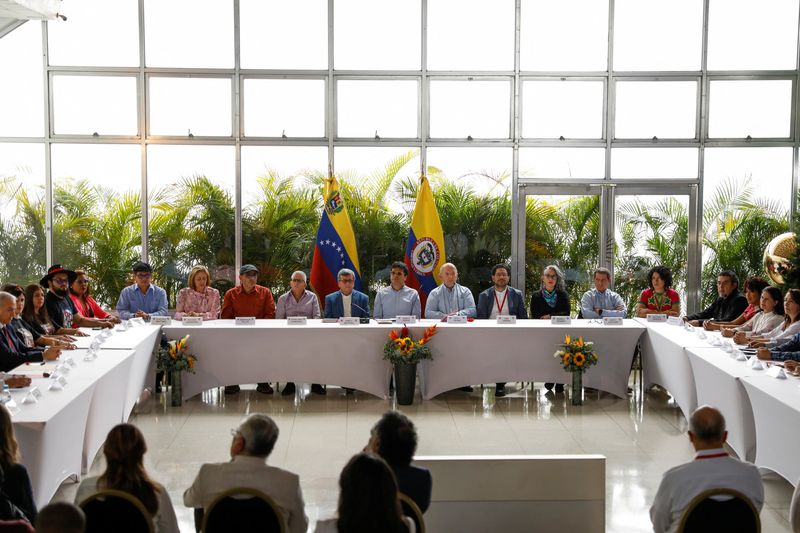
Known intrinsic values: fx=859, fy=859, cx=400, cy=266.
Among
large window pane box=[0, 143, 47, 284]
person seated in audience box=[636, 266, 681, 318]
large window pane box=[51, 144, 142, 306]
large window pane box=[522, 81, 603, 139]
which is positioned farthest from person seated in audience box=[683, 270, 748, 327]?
large window pane box=[0, 143, 47, 284]

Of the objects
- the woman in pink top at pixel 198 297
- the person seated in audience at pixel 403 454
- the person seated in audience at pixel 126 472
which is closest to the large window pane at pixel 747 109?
the woman in pink top at pixel 198 297

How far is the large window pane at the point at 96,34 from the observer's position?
9703mm

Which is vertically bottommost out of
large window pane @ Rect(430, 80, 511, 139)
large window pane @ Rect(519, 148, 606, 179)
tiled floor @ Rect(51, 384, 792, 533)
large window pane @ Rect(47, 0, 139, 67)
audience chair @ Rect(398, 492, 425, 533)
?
tiled floor @ Rect(51, 384, 792, 533)

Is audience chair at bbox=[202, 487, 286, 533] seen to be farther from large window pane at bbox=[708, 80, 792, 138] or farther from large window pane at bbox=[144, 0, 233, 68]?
large window pane at bbox=[708, 80, 792, 138]

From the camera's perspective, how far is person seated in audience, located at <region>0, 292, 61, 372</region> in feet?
18.2

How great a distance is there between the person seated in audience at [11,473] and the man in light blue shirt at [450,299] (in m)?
5.38

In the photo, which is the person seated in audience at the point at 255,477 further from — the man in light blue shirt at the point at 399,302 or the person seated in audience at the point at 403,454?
the man in light blue shirt at the point at 399,302

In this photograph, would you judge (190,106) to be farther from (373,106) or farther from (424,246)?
(424,246)

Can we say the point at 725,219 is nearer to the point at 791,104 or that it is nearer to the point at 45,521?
the point at 791,104

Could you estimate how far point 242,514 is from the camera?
292 cm

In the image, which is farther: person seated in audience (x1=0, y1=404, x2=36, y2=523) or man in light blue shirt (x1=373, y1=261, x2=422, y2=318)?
man in light blue shirt (x1=373, y1=261, x2=422, y2=318)

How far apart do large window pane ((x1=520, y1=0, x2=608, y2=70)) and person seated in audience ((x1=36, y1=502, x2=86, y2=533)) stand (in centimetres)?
849

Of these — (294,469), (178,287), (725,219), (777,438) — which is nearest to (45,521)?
(294,469)

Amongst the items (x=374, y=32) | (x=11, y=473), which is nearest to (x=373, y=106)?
(x=374, y=32)
